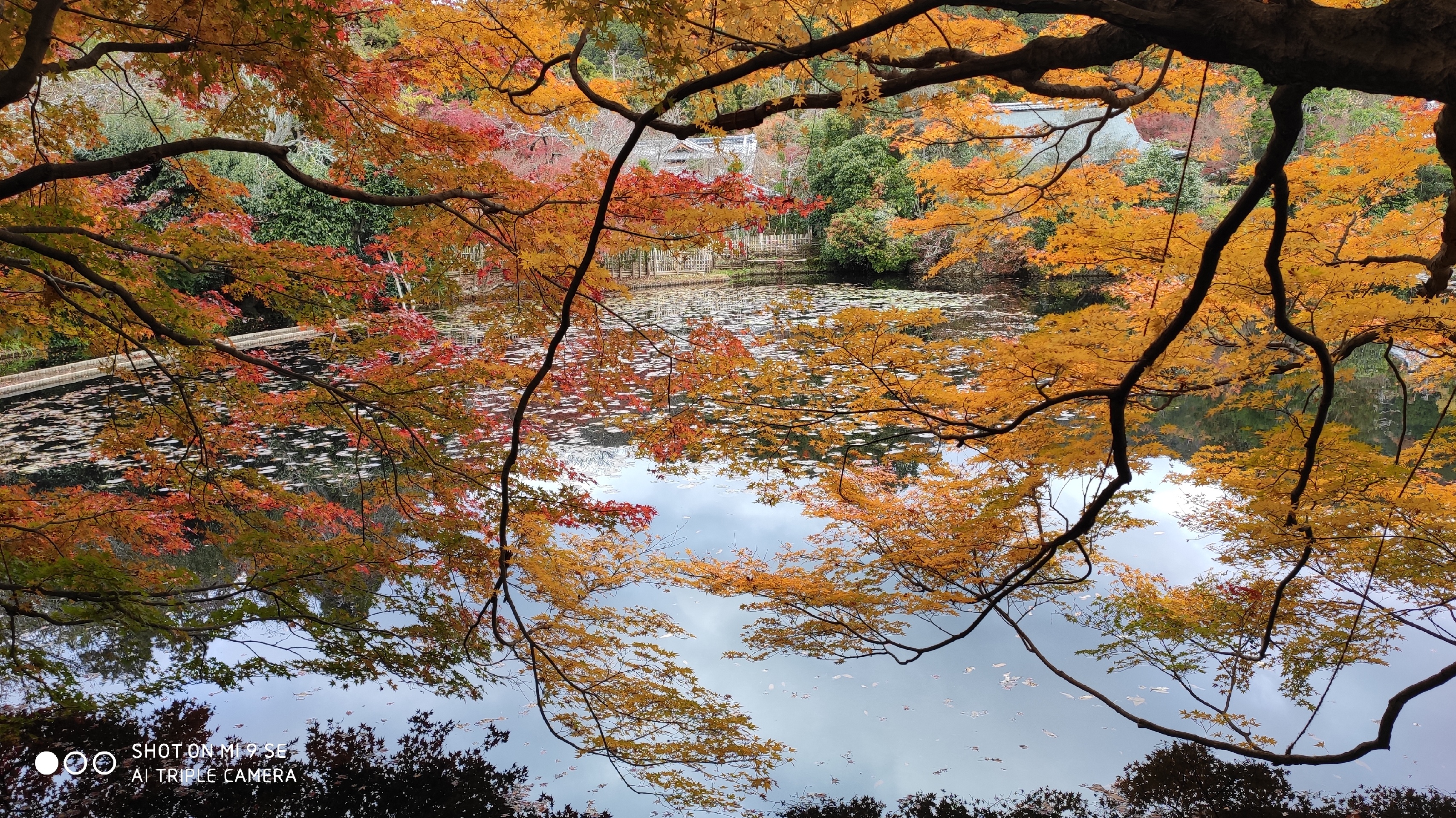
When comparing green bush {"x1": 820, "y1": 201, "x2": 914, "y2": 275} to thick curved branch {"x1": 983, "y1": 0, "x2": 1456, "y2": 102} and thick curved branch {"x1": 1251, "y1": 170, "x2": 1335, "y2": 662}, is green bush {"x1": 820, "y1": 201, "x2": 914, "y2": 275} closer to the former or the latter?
thick curved branch {"x1": 1251, "y1": 170, "x2": 1335, "y2": 662}

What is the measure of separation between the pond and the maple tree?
0.57ft

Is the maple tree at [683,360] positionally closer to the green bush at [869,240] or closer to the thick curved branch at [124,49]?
the thick curved branch at [124,49]

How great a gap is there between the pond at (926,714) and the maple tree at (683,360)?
0.57ft

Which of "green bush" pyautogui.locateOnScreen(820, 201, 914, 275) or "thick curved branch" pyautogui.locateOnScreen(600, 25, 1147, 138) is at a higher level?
"green bush" pyautogui.locateOnScreen(820, 201, 914, 275)

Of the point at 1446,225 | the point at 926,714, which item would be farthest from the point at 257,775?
the point at 1446,225

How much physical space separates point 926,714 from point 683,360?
238 cm

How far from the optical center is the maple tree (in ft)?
5.82

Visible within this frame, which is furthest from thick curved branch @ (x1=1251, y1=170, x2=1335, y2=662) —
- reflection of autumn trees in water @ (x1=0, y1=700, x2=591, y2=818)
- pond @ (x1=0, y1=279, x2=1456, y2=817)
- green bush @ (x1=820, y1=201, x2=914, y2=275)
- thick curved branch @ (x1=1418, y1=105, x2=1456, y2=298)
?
green bush @ (x1=820, y1=201, x2=914, y2=275)

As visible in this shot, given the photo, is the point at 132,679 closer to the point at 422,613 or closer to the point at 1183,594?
the point at 422,613

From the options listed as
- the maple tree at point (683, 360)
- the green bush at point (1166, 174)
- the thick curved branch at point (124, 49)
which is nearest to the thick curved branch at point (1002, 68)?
the maple tree at point (683, 360)

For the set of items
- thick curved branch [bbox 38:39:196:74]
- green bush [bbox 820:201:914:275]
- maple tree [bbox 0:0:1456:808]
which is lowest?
maple tree [bbox 0:0:1456:808]

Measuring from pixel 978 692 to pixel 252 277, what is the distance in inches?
166

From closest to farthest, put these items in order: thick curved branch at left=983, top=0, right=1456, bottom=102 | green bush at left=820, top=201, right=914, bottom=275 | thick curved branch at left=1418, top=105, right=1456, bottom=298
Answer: thick curved branch at left=983, top=0, right=1456, bottom=102 → thick curved branch at left=1418, top=105, right=1456, bottom=298 → green bush at left=820, top=201, right=914, bottom=275

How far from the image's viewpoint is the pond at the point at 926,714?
141 inches
